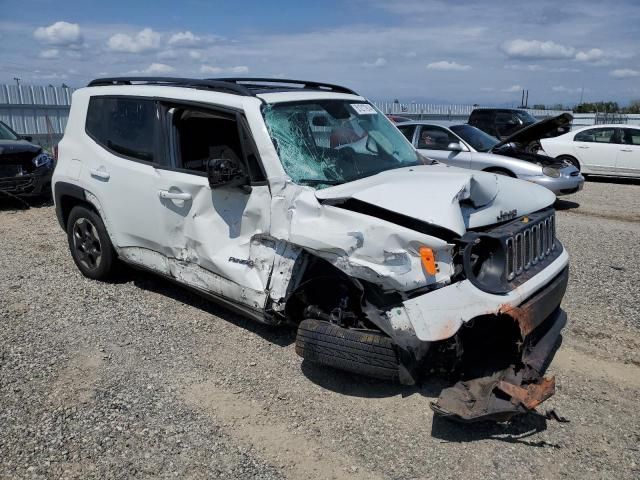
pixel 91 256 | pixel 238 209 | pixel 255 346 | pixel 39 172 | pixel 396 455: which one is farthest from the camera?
pixel 39 172

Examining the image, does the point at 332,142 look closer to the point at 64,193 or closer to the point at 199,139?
the point at 199,139

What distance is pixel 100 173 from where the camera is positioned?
511 cm

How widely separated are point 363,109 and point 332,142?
33.2 inches

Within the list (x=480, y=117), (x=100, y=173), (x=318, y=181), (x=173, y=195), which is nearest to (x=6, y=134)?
(x=100, y=173)

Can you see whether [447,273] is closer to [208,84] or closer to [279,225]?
[279,225]

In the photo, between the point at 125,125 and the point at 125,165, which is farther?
the point at 125,125

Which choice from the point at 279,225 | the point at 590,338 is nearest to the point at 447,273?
the point at 279,225

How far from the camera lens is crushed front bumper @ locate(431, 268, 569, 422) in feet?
10.1

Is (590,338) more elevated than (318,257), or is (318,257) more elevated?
(318,257)

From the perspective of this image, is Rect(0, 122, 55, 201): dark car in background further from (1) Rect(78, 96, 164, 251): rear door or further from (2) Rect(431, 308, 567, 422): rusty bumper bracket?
(2) Rect(431, 308, 567, 422): rusty bumper bracket

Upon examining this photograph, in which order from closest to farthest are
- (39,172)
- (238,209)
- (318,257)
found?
(318,257) < (238,209) < (39,172)

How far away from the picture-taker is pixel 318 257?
12.2ft

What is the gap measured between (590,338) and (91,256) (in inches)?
185

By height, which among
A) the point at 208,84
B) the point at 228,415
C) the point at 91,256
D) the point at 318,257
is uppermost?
the point at 208,84
